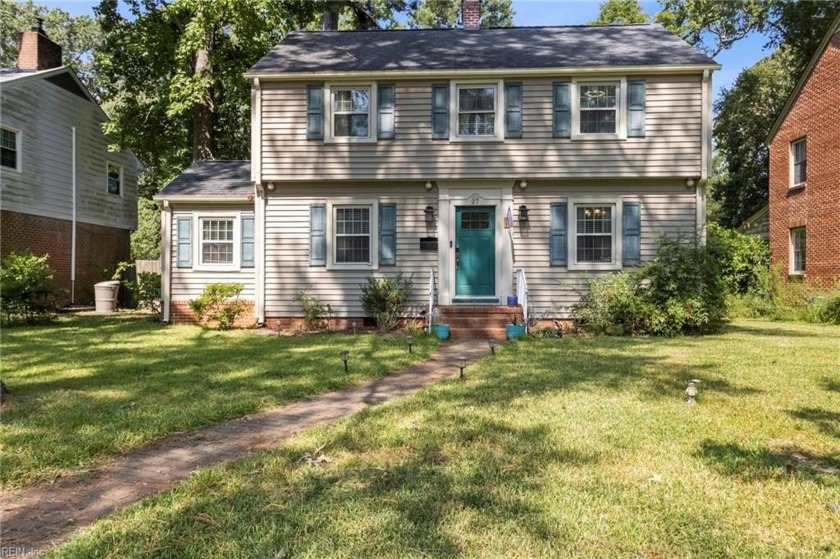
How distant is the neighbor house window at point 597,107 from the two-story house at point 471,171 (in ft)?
0.08

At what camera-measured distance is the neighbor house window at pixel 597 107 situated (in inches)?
447

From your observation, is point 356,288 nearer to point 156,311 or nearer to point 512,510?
point 156,311

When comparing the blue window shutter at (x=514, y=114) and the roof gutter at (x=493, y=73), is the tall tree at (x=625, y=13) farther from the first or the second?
the blue window shutter at (x=514, y=114)

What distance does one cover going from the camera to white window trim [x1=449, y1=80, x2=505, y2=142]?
1143 centimetres

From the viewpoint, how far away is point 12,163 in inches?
595

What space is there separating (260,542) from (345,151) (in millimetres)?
10125

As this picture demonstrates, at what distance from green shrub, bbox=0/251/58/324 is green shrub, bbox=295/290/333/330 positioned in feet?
18.8

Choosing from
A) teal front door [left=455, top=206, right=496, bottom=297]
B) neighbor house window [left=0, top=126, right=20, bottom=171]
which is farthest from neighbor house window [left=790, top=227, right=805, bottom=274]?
neighbor house window [left=0, top=126, right=20, bottom=171]

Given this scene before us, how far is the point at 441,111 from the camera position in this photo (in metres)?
11.5

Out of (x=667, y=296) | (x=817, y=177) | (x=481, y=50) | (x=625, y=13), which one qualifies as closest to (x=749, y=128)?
(x=625, y=13)

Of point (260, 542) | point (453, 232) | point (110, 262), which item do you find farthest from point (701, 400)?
point (110, 262)

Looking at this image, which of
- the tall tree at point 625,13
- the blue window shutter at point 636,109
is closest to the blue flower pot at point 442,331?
the blue window shutter at point 636,109

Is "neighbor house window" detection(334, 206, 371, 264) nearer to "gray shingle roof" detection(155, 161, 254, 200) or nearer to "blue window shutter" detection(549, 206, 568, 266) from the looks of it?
"gray shingle roof" detection(155, 161, 254, 200)

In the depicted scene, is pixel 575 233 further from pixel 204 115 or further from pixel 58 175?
pixel 58 175
